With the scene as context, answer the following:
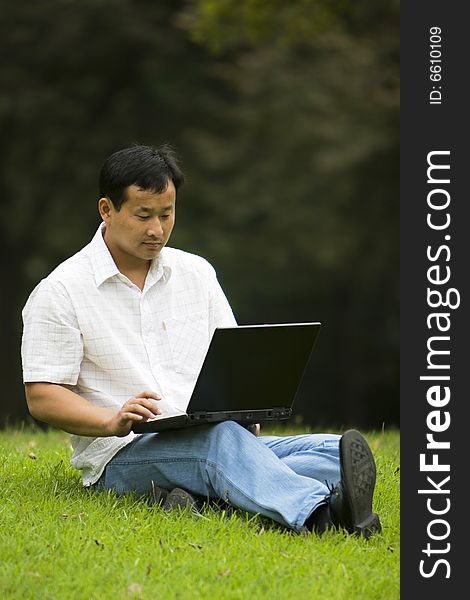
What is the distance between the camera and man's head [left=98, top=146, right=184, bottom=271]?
5004 mm

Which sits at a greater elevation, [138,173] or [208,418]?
[138,173]

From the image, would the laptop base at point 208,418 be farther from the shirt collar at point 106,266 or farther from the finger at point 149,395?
the shirt collar at point 106,266

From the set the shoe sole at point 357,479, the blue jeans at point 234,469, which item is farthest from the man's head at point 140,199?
the shoe sole at point 357,479

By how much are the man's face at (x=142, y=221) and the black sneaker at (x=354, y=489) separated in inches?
44.5

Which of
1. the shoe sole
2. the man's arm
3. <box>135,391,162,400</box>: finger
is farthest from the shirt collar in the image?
the shoe sole

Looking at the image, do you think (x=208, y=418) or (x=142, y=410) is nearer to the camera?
(x=142, y=410)

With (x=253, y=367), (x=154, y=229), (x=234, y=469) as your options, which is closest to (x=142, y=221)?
(x=154, y=229)

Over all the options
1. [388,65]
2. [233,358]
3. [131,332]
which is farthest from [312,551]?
[388,65]

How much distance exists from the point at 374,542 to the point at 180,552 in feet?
2.37

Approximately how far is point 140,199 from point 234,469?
44.1 inches

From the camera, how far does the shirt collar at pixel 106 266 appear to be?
16.6 feet

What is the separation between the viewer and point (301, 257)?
56.7ft

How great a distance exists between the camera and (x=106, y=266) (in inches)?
200

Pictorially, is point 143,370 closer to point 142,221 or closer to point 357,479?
point 142,221
